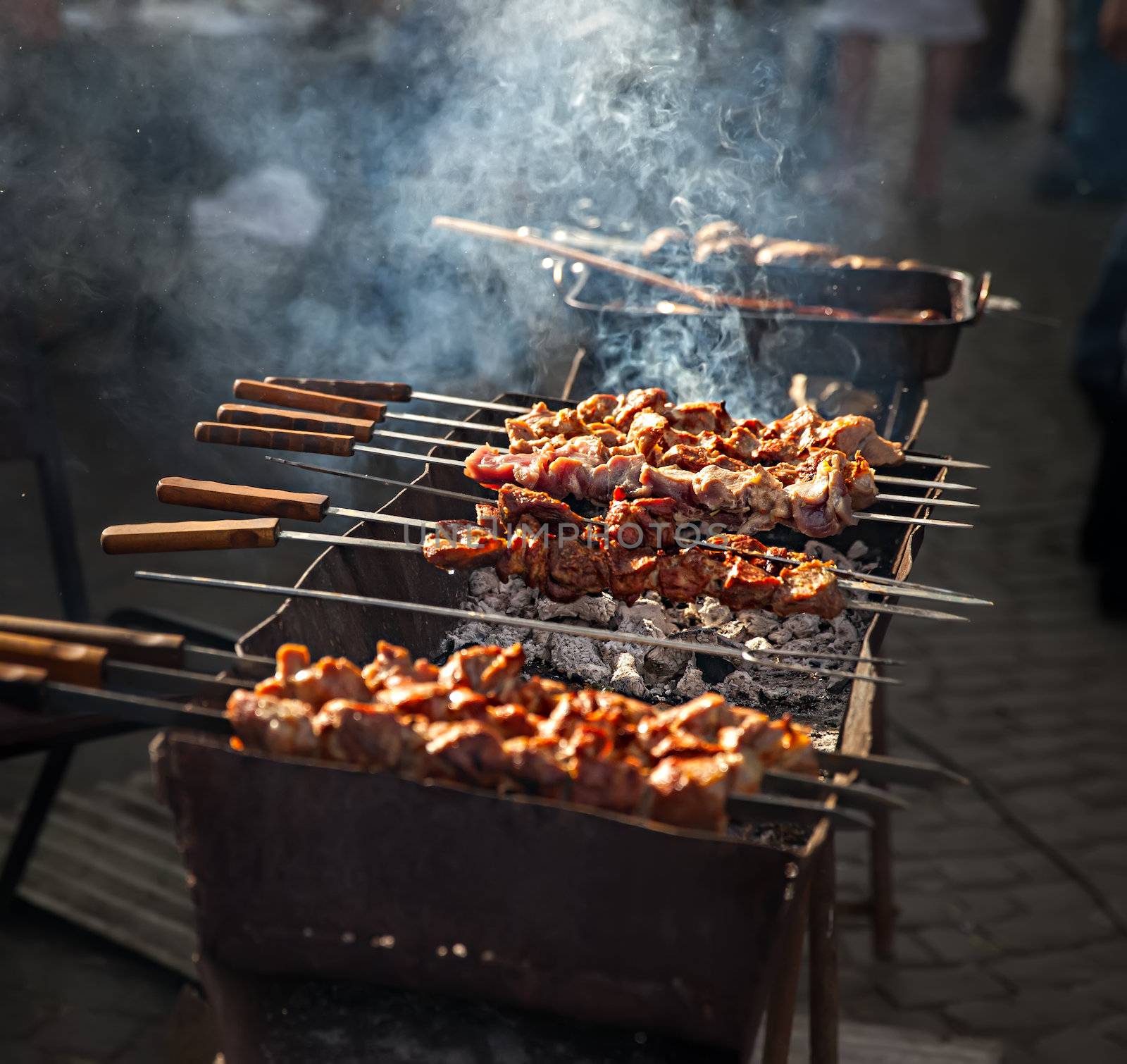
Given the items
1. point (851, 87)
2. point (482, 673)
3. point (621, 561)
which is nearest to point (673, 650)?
point (621, 561)

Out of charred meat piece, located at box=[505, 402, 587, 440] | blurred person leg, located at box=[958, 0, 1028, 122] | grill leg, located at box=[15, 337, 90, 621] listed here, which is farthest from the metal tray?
blurred person leg, located at box=[958, 0, 1028, 122]

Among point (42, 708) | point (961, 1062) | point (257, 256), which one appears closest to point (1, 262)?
point (257, 256)

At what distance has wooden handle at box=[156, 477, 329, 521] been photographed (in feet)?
8.70

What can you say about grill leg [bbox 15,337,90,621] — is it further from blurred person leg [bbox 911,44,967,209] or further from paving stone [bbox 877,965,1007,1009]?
blurred person leg [bbox 911,44,967,209]

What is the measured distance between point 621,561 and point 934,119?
10962 mm

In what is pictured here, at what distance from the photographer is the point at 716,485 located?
119 inches

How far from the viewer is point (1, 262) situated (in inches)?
161

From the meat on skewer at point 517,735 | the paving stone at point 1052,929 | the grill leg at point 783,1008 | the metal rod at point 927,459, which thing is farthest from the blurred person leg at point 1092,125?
the meat on skewer at point 517,735

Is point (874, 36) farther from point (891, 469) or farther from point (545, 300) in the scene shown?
point (891, 469)

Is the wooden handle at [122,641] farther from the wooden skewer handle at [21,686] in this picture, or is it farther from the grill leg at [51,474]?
the grill leg at [51,474]

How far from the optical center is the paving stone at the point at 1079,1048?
3570 mm

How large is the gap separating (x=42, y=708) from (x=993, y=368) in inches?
334

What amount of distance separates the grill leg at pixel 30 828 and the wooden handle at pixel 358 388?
5.54ft

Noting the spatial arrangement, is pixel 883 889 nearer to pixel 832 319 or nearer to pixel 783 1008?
pixel 783 1008
